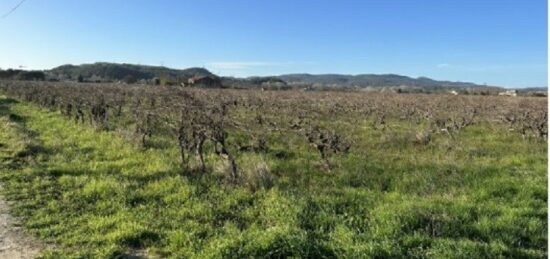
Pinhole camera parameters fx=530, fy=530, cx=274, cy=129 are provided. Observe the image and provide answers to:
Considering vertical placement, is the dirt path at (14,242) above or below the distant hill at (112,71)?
below

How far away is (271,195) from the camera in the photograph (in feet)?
25.1

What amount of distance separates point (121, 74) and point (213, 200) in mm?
141943

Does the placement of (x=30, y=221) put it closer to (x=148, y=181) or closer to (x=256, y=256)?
(x=148, y=181)

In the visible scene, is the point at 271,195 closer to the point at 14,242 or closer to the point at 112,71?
the point at 14,242

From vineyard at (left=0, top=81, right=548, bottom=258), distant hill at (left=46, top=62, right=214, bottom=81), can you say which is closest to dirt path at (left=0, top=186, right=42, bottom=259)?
vineyard at (left=0, top=81, right=548, bottom=258)

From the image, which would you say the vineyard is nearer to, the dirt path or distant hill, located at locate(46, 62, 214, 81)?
the dirt path

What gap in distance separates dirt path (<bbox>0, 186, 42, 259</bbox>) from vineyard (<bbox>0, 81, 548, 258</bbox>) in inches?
5.6

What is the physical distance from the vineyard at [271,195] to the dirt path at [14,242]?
0.14 m

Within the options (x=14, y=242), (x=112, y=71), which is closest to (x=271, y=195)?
(x=14, y=242)

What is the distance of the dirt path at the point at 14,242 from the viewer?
18.4 ft

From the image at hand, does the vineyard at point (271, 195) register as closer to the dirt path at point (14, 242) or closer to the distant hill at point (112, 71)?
the dirt path at point (14, 242)

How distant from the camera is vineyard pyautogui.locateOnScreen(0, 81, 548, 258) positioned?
5762mm

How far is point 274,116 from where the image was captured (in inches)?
866

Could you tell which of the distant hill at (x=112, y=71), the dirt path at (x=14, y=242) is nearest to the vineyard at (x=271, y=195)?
the dirt path at (x=14, y=242)
